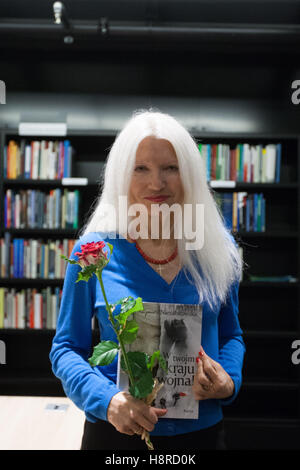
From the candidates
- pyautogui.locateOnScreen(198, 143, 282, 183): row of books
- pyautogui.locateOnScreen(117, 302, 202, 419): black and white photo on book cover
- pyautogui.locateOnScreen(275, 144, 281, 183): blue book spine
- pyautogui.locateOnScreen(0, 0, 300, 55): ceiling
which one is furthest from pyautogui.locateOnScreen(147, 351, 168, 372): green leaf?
pyautogui.locateOnScreen(0, 0, 300, 55): ceiling

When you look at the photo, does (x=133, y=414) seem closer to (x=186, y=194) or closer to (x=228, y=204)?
(x=186, y=194)

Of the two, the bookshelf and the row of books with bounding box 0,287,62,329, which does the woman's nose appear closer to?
the bookshelf

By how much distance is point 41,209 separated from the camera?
2932 millimetres

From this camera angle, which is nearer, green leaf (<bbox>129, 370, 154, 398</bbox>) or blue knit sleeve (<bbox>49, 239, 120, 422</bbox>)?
green leaf (<bbox>129, 370, 154, 398</bbox>)

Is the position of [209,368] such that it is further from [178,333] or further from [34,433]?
[34,433]

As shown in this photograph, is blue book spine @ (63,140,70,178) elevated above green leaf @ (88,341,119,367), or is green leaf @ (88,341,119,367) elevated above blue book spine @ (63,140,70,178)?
blue book spine @ (63,140,70,178)

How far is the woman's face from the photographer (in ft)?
2.64

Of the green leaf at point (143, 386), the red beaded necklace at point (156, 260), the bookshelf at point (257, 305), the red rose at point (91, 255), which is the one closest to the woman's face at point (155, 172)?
the red beaded necklace at point (156, 260)

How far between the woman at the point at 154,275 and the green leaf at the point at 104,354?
0.38 feet

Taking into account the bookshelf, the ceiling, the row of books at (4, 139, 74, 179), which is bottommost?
the bookshelf

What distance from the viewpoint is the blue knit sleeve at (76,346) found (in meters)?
0.75

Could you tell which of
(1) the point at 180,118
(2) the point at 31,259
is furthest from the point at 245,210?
(2) the point at 31,259

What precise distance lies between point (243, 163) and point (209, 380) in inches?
95.5

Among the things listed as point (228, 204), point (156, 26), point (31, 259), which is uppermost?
point (156, 26)
